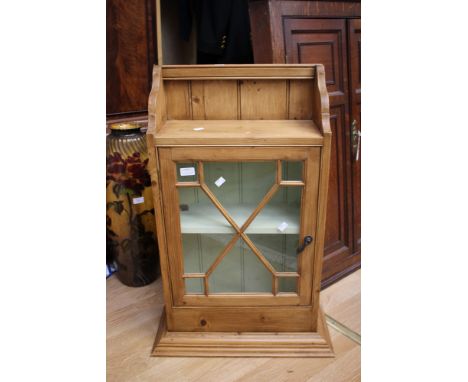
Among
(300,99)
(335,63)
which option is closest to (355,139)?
(335,63)

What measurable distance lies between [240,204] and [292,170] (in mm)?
229

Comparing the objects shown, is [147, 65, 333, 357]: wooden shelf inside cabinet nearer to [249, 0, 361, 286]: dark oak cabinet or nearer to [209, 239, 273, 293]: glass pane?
[209, 239, 273, 293]: glass pane

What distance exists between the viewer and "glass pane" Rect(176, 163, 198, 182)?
1297mm

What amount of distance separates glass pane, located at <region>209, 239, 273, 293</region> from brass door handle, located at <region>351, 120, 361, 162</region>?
75 centimetres

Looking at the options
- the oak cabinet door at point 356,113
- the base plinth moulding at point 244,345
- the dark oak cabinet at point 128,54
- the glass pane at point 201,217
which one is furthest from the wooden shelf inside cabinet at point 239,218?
the dark oak cabinet at point 128,54

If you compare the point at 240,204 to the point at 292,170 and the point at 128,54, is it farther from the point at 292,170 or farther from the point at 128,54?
the point at 128,54

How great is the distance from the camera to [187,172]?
4.28 ft

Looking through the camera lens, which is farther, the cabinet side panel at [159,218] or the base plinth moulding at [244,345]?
the base plinth moulding at [244,345]

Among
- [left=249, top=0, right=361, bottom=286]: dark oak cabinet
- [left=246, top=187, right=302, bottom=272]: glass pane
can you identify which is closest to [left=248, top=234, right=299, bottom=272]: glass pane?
[left=246, top=187, right=302, bottom=272]: glass pane

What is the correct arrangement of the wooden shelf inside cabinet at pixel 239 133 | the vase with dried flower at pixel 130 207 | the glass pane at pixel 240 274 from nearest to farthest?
the wooden shelf inside cabinet at pixel 239 133
the glass pane at pixel 240 274
the vase with dried flower at pixel 130 207

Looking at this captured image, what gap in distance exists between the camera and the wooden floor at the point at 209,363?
4.56ft

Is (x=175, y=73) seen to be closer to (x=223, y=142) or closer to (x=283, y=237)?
(x=223, y=142)

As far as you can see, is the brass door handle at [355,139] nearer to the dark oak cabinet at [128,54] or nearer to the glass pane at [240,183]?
the glass pane at [240,183]

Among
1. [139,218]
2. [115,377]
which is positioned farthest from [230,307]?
[139,218]
